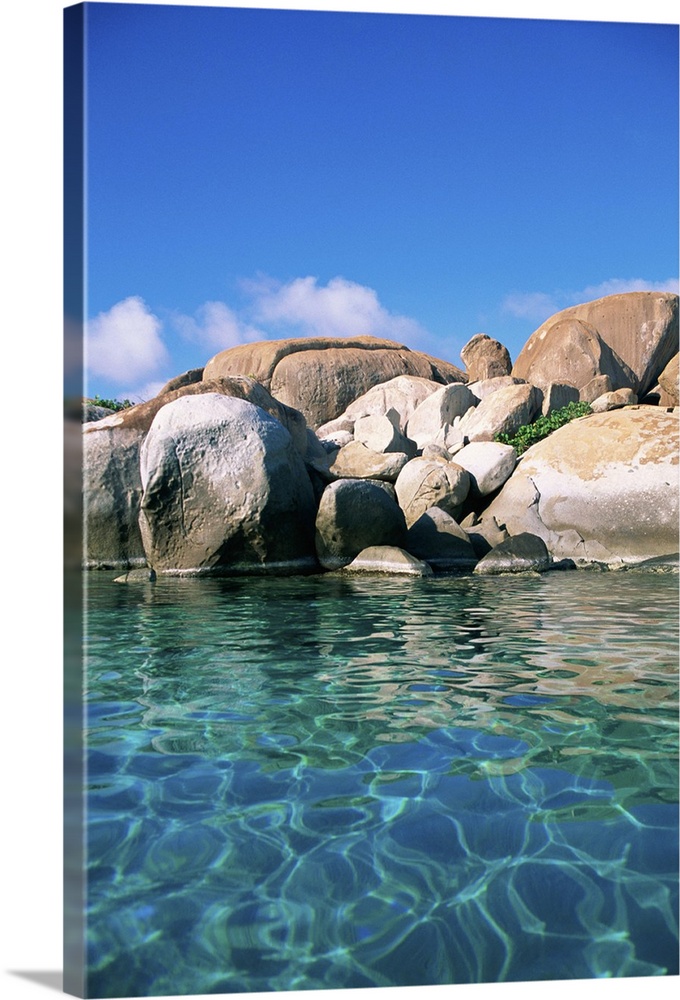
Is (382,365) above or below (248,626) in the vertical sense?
above

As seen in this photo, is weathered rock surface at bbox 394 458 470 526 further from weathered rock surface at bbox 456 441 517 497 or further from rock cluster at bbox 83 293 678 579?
weathered rock surface at bbox 456 441 517 497

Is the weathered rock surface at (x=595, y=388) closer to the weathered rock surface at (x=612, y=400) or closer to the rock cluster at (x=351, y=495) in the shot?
the weathered rock surface at (x=612, y=400)

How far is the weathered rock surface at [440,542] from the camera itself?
10.0 m

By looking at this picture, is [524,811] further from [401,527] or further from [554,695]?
[401,527]

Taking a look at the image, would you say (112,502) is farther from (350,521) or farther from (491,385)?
(491,385)

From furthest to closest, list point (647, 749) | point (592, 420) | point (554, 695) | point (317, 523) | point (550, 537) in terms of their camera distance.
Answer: point (592, 420)
point (550, 537)
point (317, 523)
point (554, 695)
point (647, 749)

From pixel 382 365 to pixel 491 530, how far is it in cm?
1190

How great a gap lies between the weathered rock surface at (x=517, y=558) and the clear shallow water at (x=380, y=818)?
14.4 ft

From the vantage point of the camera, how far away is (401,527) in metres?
9.89

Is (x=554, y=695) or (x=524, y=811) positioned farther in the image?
(x=554, y=695)

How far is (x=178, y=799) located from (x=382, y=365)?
1991 cm

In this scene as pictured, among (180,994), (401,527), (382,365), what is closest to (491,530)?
(401,527)
